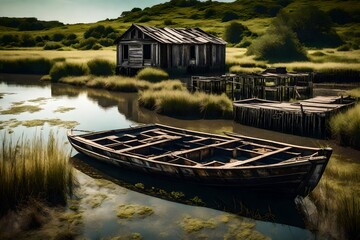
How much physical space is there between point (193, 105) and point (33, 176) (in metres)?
11.9

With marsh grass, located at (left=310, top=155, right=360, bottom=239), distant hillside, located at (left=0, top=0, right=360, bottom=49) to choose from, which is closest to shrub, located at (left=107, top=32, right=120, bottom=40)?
distant hillside, located at (left=0, top=0, right=360, bottom=49)

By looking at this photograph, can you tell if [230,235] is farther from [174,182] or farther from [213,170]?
[174,182]

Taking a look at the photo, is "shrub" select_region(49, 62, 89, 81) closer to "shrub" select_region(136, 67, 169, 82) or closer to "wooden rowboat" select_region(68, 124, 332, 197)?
"shrub" select_region(136, 67, 169, 82)

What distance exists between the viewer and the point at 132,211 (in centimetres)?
862

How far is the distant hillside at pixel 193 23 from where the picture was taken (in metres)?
73.6

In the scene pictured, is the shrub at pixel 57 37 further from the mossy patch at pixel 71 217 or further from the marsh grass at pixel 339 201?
the mossy patch at pixel 71 217

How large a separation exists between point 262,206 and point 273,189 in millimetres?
439

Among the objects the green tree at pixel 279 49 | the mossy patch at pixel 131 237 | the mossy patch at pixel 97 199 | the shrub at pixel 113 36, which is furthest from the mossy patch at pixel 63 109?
the shrub at pixel 113 36

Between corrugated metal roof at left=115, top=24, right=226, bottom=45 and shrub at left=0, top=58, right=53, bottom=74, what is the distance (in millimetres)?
9951

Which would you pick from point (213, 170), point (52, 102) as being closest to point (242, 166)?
point (213, 170)

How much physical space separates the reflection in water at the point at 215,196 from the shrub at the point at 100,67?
24.7 meters

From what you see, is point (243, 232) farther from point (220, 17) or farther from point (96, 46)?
point (220, 17)

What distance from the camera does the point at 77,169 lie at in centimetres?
1159

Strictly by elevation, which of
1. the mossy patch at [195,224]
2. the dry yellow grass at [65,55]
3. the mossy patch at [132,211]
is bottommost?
the mossy patch at [195,224]
